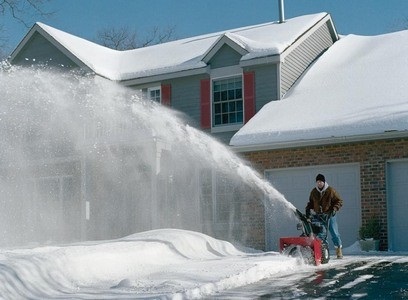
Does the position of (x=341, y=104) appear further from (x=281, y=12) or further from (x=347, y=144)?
(x=281, y=12)

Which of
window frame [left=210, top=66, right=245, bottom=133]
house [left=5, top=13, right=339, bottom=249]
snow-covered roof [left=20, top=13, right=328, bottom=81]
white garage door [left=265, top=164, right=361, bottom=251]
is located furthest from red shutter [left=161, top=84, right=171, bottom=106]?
white garage door [left=265, top=164, right=361, bottom=251]

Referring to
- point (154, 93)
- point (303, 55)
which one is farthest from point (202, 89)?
point (303, 55)

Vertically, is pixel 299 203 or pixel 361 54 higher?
pixel 361 54

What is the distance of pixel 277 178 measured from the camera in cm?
1727

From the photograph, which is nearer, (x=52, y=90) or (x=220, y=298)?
(x=220, y=298)

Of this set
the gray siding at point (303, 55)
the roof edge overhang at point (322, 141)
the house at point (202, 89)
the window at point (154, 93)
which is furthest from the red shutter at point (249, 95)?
the window at point (154, 93)

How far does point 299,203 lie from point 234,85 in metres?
5.63

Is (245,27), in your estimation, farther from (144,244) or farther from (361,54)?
(144,244)

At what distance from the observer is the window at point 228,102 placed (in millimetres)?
20609

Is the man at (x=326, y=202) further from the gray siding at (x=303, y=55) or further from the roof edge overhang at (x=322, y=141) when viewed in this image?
the gray siding at (x=303, y=55)

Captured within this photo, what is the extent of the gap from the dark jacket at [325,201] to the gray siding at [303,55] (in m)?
7.53

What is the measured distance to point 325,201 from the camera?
42.6ft

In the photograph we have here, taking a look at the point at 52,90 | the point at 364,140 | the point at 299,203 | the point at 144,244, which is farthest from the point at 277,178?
the point at 52,90

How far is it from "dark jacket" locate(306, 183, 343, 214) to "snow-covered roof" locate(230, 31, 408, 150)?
9.62ft
